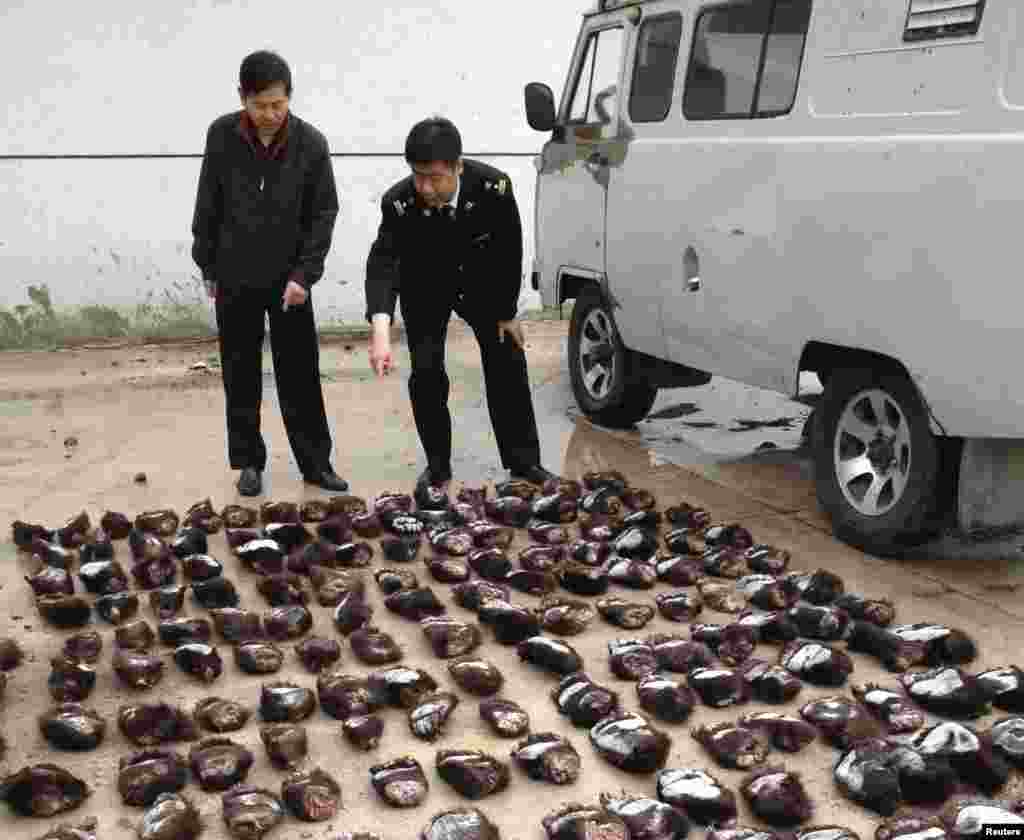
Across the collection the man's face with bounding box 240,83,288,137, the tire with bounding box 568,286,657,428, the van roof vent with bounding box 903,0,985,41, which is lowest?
the tire with bounding box 568,286,657,428

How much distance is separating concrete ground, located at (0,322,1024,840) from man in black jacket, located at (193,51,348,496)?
2.15 ft

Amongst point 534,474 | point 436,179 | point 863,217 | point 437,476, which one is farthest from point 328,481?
point 863,217

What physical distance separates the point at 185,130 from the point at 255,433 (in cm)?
441

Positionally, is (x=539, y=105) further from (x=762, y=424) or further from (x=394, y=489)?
(x=394, y=489)

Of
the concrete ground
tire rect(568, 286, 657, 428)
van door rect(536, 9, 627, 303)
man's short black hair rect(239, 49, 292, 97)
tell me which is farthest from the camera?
tire rect(568, 286, 657, 428)

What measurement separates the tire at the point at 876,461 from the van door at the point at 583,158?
1.84 meters

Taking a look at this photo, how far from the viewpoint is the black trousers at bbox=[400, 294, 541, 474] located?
5066 millimetres

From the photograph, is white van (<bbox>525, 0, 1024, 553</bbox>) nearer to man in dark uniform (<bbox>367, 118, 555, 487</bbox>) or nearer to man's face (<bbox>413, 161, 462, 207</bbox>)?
man in dark uniform (<bbox>367, 118, 555, 487</bbox>)

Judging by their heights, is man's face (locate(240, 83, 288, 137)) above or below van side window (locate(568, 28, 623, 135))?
below

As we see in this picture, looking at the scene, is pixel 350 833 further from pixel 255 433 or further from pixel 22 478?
pixel 22 478

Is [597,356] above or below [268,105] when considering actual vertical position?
below

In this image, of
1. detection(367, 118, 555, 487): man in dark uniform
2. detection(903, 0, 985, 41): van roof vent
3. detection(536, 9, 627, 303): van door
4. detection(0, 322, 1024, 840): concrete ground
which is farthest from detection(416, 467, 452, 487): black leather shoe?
detection(903, 0, 985, 41): van roof vent

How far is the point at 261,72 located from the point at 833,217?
7.36ft

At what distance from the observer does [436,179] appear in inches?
176
